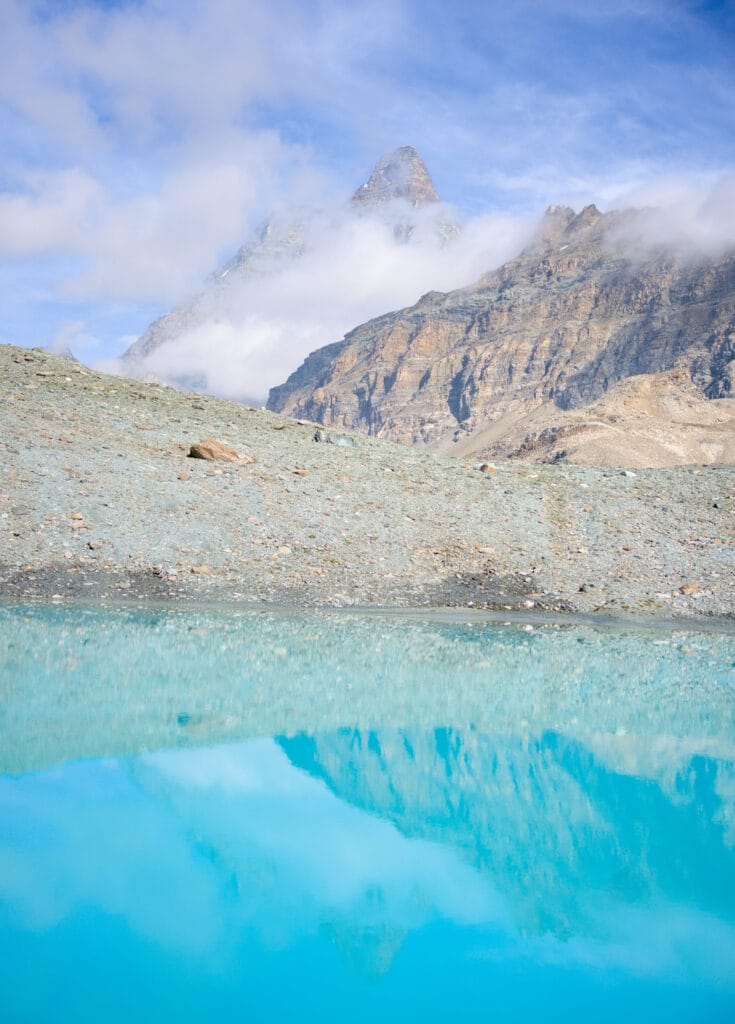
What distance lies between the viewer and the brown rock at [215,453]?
2527 cm

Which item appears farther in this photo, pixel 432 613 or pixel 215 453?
pixel 215 453

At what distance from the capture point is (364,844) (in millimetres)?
7066

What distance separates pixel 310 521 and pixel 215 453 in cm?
431

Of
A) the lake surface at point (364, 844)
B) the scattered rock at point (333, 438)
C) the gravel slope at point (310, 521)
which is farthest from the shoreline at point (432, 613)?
the scattered rock at point (333, 438)

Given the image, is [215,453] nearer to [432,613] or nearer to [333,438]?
[333,438]

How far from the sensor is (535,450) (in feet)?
385

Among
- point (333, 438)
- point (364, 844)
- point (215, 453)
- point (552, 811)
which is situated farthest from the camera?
point (333, 438)

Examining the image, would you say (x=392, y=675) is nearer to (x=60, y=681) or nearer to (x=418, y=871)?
(x=60, y=681)

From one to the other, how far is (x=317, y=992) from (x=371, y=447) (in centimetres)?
2602

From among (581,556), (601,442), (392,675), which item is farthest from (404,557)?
(601,442)

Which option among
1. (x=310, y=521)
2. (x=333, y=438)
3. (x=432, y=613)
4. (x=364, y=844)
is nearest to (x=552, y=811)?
(x=364, y=844)

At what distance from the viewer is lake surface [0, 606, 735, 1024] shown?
4926mm

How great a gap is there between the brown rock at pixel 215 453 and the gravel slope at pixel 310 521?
327 millimetres

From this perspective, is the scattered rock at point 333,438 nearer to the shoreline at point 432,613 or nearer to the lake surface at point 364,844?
the shoreline at point 432,613
